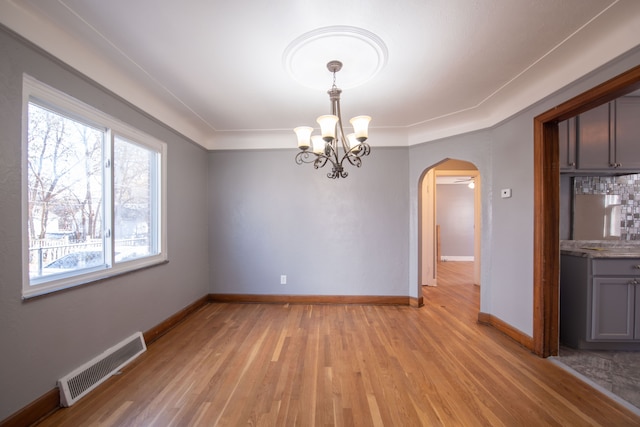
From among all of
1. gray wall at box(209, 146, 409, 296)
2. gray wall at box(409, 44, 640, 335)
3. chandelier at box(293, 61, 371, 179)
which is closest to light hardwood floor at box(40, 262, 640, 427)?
gray wall at box(409, 44, 640, 335)

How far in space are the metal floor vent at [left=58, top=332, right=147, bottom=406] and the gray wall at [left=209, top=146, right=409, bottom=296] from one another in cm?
142

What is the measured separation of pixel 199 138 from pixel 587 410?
176 inches

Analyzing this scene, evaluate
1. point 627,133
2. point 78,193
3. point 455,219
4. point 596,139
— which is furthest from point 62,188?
point 455,219

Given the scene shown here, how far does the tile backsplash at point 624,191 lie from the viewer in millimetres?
2707

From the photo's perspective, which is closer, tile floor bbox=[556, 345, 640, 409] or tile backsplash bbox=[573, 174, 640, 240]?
tile floor bbox=[556, 345, 640, 409]

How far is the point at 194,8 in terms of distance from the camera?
140cm

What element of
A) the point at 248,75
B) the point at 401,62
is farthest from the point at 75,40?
the point at 401,62

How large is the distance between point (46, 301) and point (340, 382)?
2040 millimetres

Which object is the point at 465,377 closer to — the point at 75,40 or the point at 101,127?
the point at 101,127

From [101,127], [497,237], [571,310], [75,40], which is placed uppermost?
[75,40]

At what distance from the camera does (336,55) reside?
5.80 ft

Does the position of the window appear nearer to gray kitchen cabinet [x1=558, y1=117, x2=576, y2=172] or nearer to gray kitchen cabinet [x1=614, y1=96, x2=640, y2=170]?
gray kitchen cabinet [x1=558, y1=117, x2=576, y2=172]

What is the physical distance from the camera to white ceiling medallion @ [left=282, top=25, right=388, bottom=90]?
1.59 meters

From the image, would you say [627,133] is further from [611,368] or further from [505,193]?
[611,368]
